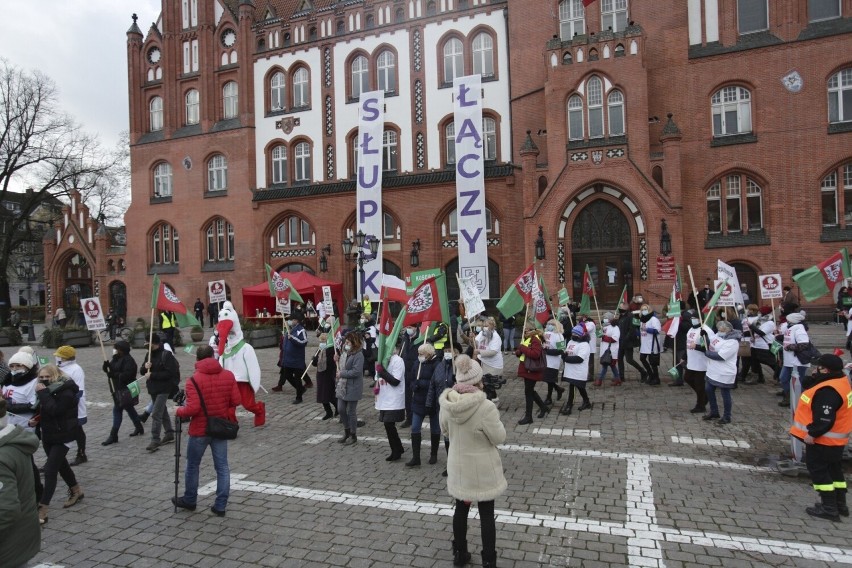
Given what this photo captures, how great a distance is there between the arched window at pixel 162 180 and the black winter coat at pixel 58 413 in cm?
3086

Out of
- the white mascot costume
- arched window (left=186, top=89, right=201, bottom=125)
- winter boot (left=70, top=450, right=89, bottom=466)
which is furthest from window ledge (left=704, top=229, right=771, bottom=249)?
arched window (left=186, top=89, right=201, bottom=125)

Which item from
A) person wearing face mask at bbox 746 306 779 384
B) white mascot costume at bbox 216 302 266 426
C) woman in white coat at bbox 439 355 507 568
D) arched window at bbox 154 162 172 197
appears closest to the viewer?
woman in white coat at bbox 439 355 507 568

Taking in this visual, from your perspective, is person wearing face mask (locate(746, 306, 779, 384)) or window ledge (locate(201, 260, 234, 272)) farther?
window ledge (locate(201, 260, 234, 272))

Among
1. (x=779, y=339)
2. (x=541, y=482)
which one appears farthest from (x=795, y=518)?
(x=779, y=339)

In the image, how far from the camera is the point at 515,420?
10094 millimetres

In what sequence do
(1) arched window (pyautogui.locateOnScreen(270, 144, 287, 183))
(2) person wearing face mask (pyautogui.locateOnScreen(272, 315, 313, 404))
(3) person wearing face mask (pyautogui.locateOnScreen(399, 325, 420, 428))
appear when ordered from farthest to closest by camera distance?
(1) arched window (pyautogui.locateOnScreen(270, 144, 287, 183)) < (2) person wearing face mask (pyautogui.locateOnScreen(272, 315, 313, 404)) < (3) person wearing face mask (pyautogui.locateOnScreen(399, 325, 420, 428))

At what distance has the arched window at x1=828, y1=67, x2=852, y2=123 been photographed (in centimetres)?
2259

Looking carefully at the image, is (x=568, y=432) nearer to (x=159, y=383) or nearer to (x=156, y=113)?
(x=159, y=383)

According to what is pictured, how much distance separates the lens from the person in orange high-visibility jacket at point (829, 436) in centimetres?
581

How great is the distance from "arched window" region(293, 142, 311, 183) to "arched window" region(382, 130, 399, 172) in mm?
4649

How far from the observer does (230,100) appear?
109 feet

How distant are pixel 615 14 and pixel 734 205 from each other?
32.5 feet

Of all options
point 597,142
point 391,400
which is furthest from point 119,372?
point 597,142

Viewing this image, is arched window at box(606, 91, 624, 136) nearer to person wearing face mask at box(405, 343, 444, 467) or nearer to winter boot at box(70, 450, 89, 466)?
person wearing face mask at box(405, 343, 444, 467)
